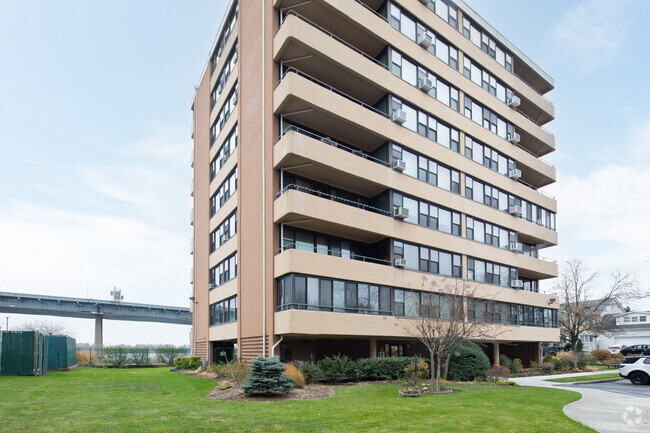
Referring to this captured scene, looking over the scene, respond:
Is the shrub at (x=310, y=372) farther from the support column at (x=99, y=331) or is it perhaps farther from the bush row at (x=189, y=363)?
the support column at (x=99, y=331)

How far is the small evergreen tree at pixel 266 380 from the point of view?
1919 centimetres

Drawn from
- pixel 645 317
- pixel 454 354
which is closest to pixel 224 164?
pixel 454 354

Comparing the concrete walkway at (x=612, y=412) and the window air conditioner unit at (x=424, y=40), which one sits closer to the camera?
the concrete walkway at (x=612, y=412)

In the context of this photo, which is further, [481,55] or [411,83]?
[481,55]

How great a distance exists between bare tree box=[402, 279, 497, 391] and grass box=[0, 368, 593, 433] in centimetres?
229

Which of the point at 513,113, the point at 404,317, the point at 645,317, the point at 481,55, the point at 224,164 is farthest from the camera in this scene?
the point at 645,317

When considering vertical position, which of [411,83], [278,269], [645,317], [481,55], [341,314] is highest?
[481,55]

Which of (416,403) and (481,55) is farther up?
(481,55)

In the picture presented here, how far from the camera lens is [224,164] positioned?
3738 centimetres

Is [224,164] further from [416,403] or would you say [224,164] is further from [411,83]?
[416,403]

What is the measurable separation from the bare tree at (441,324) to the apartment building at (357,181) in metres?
0.74

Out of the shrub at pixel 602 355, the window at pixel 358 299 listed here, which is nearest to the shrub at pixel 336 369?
the window at pixel 358 299

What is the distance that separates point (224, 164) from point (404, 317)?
17069 mm

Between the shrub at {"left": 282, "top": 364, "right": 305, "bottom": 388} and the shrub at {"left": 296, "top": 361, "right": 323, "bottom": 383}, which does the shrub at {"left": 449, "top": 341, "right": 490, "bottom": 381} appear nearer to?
the shrub at {"left": 296, "top": 361, "right": 323, "bottom": 383}
